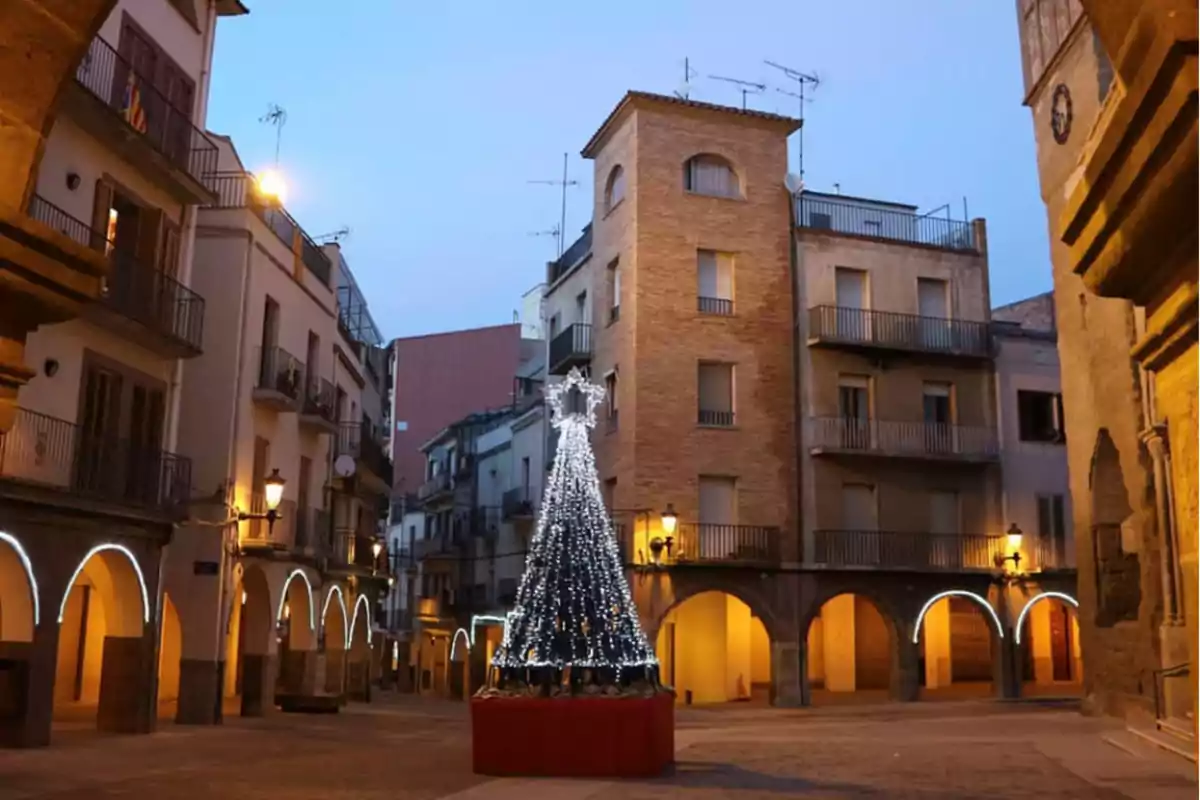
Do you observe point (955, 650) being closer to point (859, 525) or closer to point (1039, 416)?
point (859, 525)

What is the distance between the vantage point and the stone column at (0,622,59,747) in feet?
50.8

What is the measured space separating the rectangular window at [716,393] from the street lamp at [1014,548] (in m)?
7.70

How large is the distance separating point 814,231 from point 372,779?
21.9 metres

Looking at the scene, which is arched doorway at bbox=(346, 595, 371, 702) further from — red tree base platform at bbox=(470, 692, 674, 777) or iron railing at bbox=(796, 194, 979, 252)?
red tree base platform at bbox=(470, 692, 674, 777)

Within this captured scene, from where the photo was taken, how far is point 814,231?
31281 mm

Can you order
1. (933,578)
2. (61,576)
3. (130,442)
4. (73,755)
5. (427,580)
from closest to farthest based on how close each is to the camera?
(73,755) → (61,576) → (130,442) → (933,578) → (427,580)

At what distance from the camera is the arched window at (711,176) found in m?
30.9

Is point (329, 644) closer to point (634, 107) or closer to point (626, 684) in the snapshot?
point (634, 107)

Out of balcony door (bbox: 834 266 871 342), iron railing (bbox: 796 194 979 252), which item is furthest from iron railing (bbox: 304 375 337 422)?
iron railing (bbox: 796 194 979 252)

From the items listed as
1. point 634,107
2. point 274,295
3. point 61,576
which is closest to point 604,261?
point 634,107

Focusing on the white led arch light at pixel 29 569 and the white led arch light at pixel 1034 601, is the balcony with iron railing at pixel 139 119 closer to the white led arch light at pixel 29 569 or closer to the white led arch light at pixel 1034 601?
the white led arch light at pixel 29 569

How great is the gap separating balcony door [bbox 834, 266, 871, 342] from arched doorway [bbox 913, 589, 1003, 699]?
25.8ft

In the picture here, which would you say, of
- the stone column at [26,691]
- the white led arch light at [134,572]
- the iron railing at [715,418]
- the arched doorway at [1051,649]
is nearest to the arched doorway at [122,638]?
the white led arch light at [134,572]

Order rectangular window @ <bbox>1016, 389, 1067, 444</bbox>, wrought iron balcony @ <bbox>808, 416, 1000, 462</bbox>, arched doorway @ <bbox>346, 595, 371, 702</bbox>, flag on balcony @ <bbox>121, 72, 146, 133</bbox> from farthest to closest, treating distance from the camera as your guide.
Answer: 1. rectangular window @ <bbox>1016, 389, 1067, 444</bbox>
2. arched doorway @ <bbox>346, 595, 371, 702</bbox>
3. wrought iron balcony @ <bbox>808, 416, 1000, 462</bbox>
4. flag on balcony @ <bbox>121, 72, 146, 133</bbox>
